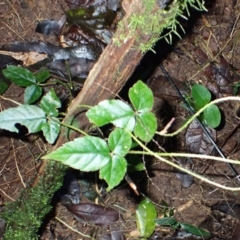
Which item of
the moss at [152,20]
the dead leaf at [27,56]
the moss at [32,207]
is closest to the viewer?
the moss at [152,20]

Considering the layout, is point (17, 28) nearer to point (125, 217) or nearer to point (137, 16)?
point (125, 217)

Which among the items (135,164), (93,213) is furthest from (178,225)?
(135,164)

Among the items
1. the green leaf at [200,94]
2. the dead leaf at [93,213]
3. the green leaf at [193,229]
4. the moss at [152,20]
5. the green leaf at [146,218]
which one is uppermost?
the moss at [152,20]

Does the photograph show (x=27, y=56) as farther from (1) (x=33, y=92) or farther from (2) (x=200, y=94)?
(2) (x=200, y=94)

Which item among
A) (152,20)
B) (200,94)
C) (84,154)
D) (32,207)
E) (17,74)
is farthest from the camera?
(200,94)

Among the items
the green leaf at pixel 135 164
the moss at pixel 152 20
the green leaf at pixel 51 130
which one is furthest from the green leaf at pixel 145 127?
the green leaf at pixel 135 164

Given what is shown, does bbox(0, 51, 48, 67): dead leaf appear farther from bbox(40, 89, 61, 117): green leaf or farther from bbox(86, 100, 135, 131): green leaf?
bbox(86, 100, 135, 131): green leaf

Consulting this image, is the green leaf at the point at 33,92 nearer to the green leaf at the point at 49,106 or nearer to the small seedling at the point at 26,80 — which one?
the small seedling at the point at 26,80
